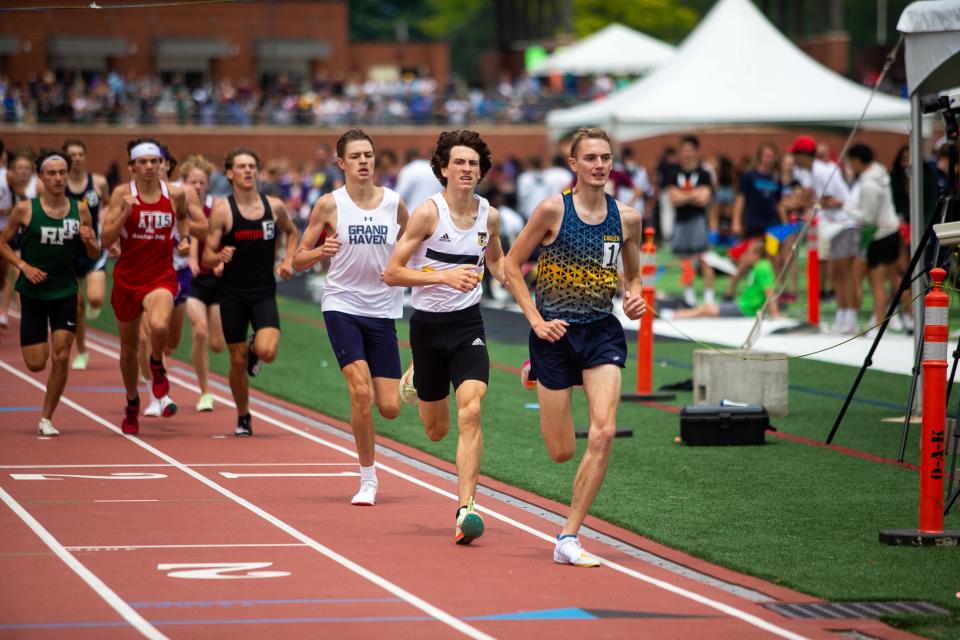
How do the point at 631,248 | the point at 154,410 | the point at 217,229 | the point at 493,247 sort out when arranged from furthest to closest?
the point at 154,410 < the point at 217,229 < the point at 493,247 < the point at 631,248

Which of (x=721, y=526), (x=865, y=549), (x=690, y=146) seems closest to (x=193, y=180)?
(x=721, y=526)

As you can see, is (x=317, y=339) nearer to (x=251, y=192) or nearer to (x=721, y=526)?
(x=251, y=192)

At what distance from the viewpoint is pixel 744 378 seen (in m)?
13.8

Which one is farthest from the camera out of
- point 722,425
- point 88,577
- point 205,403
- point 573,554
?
point 205,403

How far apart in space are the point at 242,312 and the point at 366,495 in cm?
295

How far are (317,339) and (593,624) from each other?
1464 cm

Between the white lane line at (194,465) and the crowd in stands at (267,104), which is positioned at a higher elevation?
the crowd in stands at (267,104)

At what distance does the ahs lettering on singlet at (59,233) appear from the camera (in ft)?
42.7

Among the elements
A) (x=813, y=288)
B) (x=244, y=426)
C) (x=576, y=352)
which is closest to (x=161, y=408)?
(x=244, y=426)

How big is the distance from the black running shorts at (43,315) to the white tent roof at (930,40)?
22.6ft

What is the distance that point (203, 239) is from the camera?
1399 cm

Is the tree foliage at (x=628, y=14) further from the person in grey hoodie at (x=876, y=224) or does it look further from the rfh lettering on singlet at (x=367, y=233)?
the rfh lettering on singlet at (x=367, y=233)

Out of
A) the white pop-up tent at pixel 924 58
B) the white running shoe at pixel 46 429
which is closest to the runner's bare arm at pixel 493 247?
the white pop-up tent at pixel 924 58

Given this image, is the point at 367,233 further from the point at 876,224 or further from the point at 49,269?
the point at 876,224
